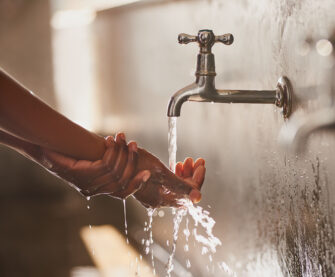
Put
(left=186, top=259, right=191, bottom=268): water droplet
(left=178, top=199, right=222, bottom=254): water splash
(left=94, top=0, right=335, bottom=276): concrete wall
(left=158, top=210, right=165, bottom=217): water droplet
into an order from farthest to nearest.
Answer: (left=158, top=210, right=165, bottom=217): water droplet < (left=186, top=259, right=191, bottom=268): water droplet < (left=178, top=199, right=222, bottom=254): water splash < (left=94, top=0, right=335, bottom=276): concrete wall

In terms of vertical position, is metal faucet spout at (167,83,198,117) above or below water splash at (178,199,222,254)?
above

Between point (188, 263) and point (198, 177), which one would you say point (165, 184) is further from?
point (188, 263)

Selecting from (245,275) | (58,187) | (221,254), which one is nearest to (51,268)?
(58,187)

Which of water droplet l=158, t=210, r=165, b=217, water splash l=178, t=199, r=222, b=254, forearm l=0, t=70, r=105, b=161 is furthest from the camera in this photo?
water droplet l=158, t=210, r=165, b=217

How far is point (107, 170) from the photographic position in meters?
0.74

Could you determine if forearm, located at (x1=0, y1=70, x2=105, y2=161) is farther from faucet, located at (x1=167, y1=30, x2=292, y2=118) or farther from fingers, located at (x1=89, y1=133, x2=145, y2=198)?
faucet, located at (x1=167, y1=30, x2=292, y2=118)

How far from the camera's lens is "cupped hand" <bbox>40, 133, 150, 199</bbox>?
0.74 meters

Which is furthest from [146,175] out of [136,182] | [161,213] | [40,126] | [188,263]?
[161,213]

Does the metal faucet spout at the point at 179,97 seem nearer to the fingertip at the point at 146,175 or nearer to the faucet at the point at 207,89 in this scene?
the faucet at the point at 207,89

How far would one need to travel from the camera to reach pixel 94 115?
103 inches

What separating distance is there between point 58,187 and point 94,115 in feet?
1.30

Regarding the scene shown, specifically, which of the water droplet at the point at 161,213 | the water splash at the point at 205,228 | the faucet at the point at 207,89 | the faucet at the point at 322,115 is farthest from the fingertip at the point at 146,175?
the water droplet at the point at 161,213

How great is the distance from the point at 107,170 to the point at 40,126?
0.34 feet

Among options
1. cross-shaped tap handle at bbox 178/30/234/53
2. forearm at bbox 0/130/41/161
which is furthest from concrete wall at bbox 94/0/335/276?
forearm at bbox 0/130/41/161
